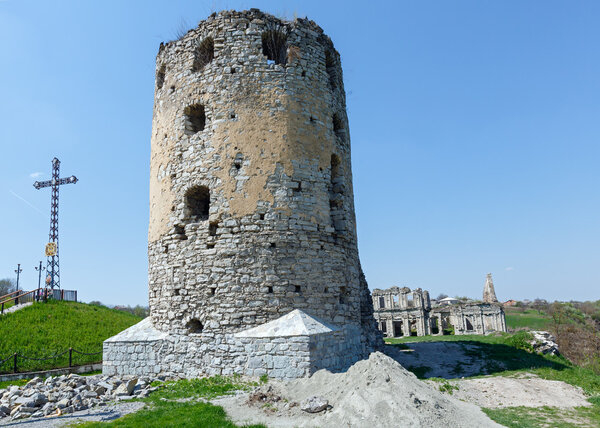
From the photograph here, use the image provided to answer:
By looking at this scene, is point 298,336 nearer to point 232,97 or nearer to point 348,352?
point 348,352

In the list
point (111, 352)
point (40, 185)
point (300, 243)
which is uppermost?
point (40, 185)

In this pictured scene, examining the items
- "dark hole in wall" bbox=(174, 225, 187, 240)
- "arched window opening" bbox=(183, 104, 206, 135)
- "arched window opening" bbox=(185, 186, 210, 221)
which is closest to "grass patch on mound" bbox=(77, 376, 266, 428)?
"dark hole in wall" bbox=(174, 225, 187, 240)

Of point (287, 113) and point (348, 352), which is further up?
point (287, 113)

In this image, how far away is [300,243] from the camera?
10.1m

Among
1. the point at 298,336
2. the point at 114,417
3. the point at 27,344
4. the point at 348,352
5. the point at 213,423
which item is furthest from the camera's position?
the point at 27,344

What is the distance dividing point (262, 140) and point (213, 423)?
21.6 feet

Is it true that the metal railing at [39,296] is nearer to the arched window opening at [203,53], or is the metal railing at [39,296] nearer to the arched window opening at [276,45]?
the arched window opening at [203,53]

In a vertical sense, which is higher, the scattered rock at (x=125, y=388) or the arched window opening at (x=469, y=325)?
the scattered rock at (x=125, y=388)

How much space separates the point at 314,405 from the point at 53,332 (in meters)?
13.1

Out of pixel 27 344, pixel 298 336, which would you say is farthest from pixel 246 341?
pixel 27 344

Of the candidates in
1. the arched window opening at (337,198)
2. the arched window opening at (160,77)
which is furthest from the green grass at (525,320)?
the arched window opening at (160,77)

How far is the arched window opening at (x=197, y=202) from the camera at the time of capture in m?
10.8

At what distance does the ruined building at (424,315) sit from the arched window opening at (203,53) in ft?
85.4

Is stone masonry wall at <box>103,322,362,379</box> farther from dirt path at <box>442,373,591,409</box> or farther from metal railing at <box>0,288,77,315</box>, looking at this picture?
metal railing at <box>0,288,77,315</box>
